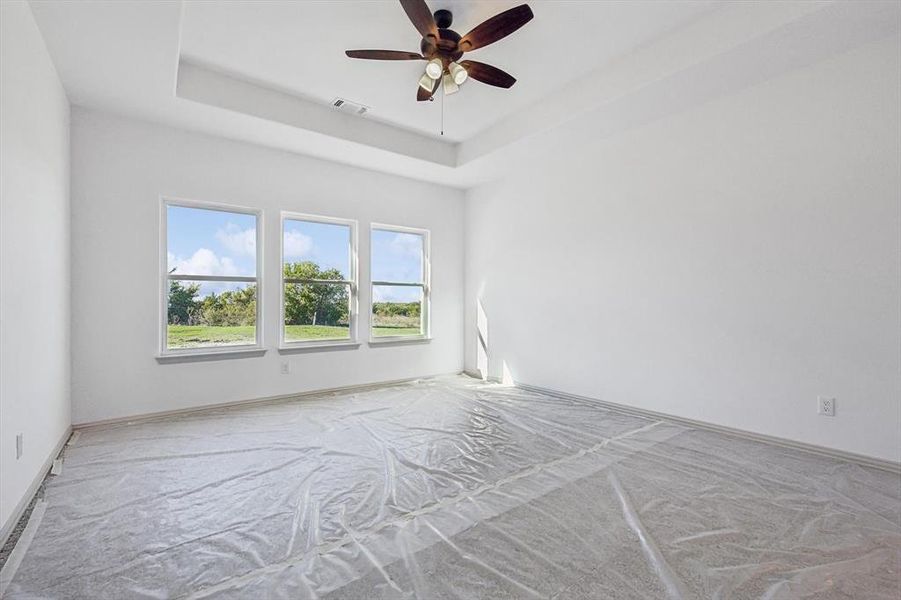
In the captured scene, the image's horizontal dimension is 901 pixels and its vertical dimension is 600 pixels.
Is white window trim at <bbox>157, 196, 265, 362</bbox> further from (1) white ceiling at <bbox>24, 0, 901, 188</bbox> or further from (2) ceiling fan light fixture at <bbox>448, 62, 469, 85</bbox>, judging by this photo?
(2) ceiling fan light fixture at <bbox>448, 62, 469, 85</bbox>

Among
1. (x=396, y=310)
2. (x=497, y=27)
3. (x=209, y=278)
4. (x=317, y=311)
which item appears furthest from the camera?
(x=396, y=310)

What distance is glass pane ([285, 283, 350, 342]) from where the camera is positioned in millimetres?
4684

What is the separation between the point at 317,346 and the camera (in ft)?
15.6

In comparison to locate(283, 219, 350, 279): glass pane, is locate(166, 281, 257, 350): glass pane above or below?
below

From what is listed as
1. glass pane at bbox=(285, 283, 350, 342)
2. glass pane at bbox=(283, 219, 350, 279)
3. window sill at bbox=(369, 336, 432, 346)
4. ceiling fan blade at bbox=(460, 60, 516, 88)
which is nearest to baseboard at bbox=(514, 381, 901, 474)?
window sill at bbox=(369, 336, 432, 346)

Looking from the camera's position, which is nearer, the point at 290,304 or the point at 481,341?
the point at 290,304

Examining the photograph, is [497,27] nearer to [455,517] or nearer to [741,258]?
[741,258]

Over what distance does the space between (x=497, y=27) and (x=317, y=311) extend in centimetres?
352

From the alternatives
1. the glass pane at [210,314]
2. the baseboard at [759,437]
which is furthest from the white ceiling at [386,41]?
the baseboard at [759,437]

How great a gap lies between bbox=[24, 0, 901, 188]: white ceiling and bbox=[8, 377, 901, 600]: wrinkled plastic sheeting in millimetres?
2779

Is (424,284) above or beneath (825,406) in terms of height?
above

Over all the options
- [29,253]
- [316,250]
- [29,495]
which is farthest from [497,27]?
[29,495]

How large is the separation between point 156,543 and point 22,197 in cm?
198

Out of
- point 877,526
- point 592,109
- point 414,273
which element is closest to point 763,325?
point 877,526
